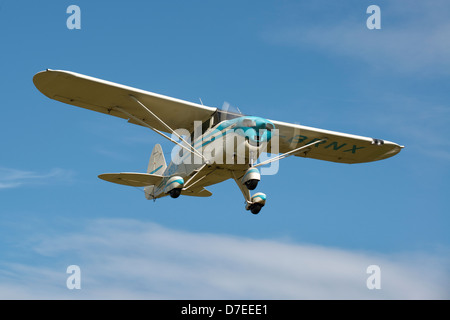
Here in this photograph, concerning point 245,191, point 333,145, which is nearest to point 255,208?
point 245,191

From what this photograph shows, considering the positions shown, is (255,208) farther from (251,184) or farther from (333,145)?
(333,145)

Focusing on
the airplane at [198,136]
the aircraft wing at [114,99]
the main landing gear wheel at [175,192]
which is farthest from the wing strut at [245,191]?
the aircraft wing at [114,99]

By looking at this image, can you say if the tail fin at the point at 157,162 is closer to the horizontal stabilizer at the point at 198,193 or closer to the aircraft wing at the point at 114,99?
the horizontal stabilizer at the point at 198,193

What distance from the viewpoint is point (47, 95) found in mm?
22844

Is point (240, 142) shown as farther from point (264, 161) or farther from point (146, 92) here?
point (146, 92)

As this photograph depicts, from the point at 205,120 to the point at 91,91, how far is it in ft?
11.7

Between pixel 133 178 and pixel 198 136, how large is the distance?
2.50m

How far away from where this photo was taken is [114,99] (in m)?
23.1

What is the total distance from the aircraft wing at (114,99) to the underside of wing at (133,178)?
1.57m

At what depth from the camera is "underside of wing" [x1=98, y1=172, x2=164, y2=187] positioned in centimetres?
2373

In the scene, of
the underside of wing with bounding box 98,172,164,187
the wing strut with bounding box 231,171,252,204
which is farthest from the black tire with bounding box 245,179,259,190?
the underside of wing with bounding box 98,172,164,187

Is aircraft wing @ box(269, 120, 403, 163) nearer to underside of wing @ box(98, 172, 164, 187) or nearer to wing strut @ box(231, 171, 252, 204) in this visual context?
wing strut @ box(231, 171, 252, 204)

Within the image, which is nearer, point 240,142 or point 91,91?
point 240,142
